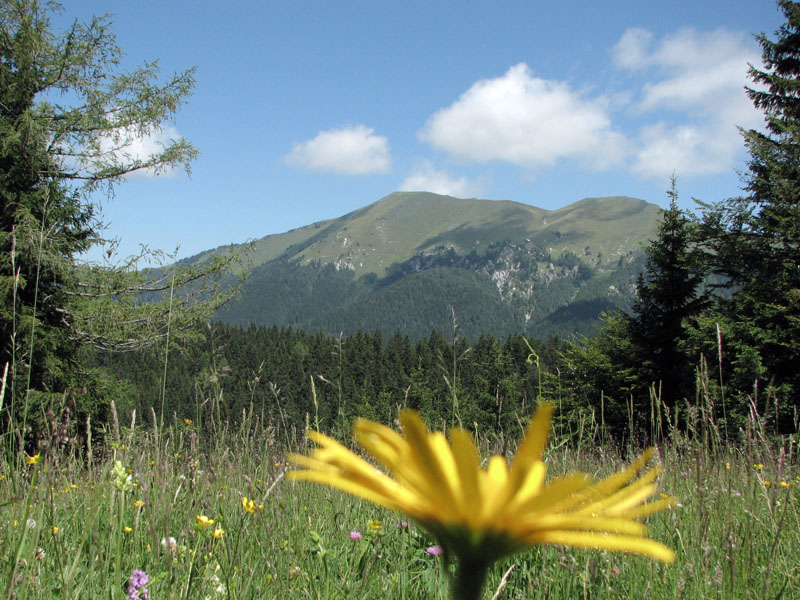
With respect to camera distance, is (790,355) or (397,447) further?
(790,355)

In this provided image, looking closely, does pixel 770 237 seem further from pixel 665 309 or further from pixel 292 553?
pixel 292 553

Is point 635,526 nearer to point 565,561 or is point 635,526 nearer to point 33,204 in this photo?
point 565,561

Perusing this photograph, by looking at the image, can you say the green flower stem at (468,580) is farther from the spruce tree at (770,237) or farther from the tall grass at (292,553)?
the spruce tree at (770,237)

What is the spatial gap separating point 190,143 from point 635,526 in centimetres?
1215

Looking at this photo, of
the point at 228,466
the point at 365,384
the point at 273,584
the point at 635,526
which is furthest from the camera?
the point at 365,384

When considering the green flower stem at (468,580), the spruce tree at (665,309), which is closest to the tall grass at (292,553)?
the green flower stem at (468,580)

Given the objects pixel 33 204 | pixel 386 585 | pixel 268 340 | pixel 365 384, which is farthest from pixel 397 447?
pixel 268 340

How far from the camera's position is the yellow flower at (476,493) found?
0.35 metres

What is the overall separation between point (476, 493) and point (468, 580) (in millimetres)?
102

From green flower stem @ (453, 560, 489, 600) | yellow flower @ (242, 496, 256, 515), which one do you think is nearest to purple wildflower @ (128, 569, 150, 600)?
yellow flower @ (242, 496, 256, 515)

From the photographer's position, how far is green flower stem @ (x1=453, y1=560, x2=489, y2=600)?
1.40 ft

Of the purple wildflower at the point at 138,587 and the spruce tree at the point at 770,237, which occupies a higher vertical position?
the spruce tree at the point at 770,237

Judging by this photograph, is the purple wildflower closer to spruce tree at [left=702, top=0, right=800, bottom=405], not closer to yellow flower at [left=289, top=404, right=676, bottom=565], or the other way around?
yellow flower at [left=289, top=404, right=676, bottom=565]

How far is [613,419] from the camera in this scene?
67.0 ft
